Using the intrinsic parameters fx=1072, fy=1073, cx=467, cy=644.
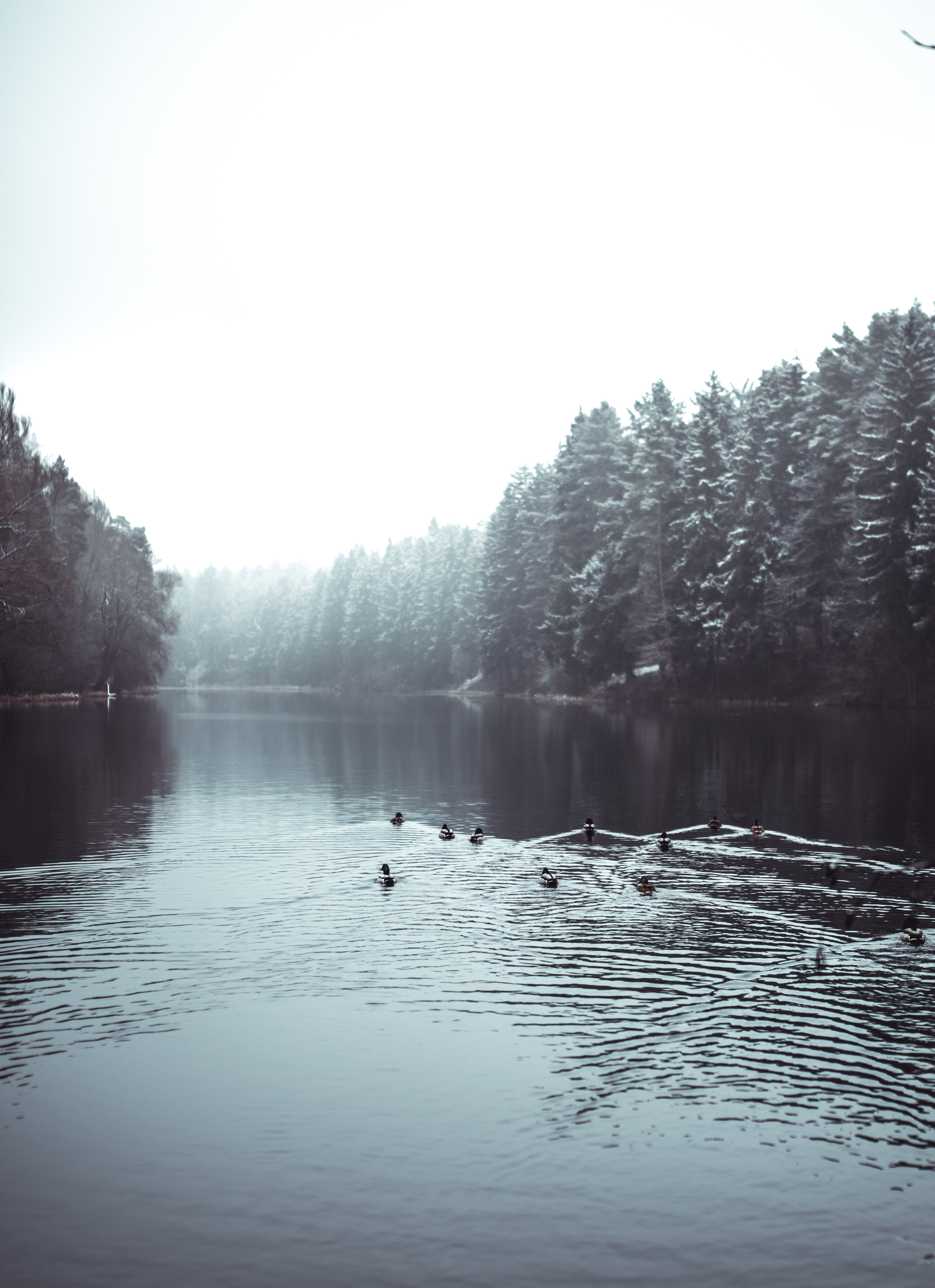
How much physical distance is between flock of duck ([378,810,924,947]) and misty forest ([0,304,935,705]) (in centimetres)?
3931

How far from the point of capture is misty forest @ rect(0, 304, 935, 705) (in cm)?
6662

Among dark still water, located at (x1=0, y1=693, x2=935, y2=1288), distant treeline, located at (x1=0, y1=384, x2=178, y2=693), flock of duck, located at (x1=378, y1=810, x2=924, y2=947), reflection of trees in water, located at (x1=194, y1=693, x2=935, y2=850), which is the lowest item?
dark still water, located at (x1=0, y1=693, x2=935, y2=1288)

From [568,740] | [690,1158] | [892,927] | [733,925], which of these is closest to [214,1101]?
[690,1158]

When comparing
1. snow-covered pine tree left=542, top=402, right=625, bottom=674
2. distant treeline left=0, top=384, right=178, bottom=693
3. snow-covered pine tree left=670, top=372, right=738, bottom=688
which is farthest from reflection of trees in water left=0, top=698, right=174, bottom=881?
snow-covered pine tree left=542, top=402, right=625, bottom=674

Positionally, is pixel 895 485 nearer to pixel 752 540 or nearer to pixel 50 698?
pixel 752 540

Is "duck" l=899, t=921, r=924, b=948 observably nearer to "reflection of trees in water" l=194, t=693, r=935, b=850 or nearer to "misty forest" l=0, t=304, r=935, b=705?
"reflection of trees in water" l=194, t=693, r=935, b=850

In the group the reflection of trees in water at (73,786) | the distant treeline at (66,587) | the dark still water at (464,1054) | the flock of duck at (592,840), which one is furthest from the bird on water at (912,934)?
the distant treeline at (66,587)

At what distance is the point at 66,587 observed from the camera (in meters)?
76.8

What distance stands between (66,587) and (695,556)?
46174mm

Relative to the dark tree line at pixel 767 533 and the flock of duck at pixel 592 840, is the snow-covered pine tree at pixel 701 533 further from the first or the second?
the flock of duck at pixel 592 840

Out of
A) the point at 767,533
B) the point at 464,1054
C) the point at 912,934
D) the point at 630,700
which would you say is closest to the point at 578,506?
the point at 630,700

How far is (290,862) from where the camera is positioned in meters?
24.1

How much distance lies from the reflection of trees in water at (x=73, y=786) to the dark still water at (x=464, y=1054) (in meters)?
0.30

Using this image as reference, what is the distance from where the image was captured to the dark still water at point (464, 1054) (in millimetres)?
8891
